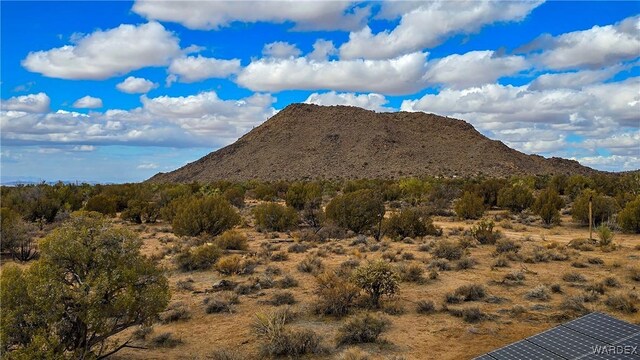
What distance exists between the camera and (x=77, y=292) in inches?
333

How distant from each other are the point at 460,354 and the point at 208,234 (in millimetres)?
18232

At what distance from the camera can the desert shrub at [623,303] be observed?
12.5 metres

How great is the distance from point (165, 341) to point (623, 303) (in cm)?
1147

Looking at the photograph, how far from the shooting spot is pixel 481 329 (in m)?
11.7

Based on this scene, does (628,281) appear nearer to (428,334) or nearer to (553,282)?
(553,282)

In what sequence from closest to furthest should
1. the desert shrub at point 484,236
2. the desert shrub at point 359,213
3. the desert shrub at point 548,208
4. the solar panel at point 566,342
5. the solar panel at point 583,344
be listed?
the solar panel at point 583,344
the solar panel at point 566,342
the desert shrub at point 484,236
the desert shrub at point 359,213
the desert shrub at point 548,208

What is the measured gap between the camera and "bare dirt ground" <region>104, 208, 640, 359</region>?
10.7 metres

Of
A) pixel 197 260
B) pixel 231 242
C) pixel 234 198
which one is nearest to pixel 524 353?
pixel 197 260

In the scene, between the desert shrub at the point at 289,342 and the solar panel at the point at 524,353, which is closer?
the solar panel at the point at 524,353

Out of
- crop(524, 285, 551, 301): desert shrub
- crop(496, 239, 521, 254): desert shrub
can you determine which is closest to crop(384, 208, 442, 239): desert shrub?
crop(496, 239, 521, 254): desert shrub

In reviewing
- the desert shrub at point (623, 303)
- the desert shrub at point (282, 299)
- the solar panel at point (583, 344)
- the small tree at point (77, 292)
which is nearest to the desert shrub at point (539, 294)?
the desert shrub at point (623, 303)

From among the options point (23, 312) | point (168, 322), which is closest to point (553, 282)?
point (168, 322)

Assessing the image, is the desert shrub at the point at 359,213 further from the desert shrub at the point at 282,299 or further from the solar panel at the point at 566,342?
the solar panel at the point at 566,342

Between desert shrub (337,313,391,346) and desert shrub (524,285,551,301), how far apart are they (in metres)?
5.40
